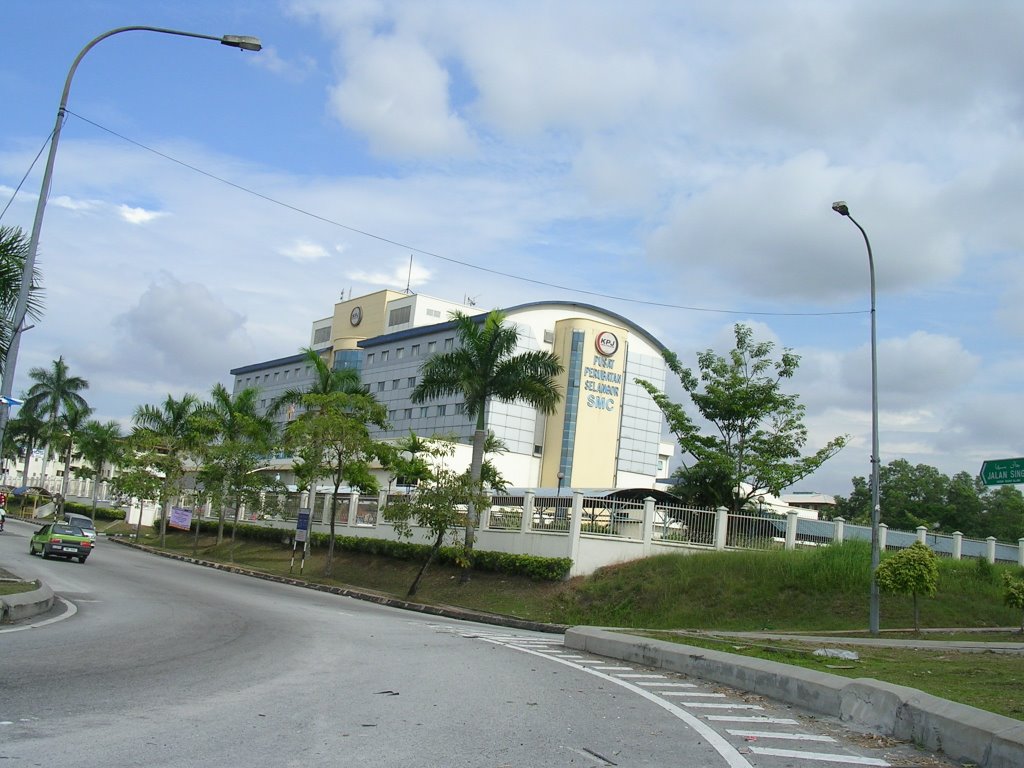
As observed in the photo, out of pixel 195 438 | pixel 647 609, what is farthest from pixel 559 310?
pixel 647 609

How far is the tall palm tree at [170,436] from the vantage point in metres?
58.8

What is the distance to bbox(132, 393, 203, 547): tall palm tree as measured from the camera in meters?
58.8

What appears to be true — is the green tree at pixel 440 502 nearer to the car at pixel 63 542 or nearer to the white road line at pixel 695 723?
the car at pixel 63 542

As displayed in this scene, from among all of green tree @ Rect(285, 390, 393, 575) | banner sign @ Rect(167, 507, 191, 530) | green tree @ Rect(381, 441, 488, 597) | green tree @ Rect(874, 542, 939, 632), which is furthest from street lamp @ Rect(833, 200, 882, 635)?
banner sign @ Rect(167, 507, 191, 530)

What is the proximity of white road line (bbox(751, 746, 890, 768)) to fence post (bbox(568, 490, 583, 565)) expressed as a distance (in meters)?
22.4

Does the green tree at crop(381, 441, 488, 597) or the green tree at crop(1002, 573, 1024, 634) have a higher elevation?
the green tree at crop(381, 441, 488, 597)

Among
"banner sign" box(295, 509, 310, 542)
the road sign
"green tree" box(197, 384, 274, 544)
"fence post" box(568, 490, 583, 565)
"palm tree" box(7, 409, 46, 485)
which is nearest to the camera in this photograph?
the road sign

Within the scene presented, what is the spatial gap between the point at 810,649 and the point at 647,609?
38.7 feet

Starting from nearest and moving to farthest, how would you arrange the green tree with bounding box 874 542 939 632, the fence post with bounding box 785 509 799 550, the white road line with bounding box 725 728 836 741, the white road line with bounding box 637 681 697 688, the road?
the road
the white road line with bounding box 725 728 836 741
the white road line with bounding box 637 681 697 688
the green tree with bounding box 874 542 939 632
the fence post with bounding box 785 509 799 550

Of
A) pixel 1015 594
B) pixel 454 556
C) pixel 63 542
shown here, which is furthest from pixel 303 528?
pixel 1015 594

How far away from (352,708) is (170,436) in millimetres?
58470

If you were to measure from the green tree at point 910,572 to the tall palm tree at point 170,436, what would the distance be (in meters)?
43.0

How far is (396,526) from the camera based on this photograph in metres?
32.1

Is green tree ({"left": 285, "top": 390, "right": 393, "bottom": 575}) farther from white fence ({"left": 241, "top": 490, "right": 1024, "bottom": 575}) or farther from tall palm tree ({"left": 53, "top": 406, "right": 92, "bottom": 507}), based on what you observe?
tall palm tree ({"left": 53, "top": 406, "right": 92, "bottom": 507})
